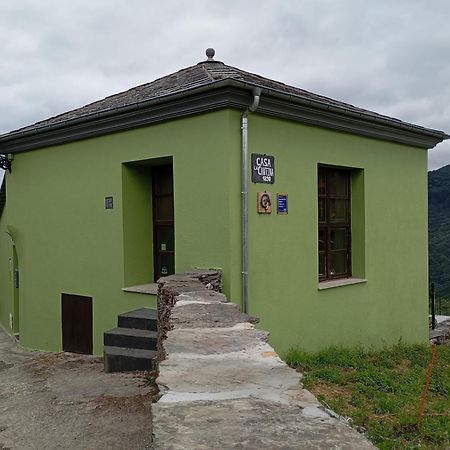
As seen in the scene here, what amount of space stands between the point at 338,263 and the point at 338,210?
3.11 ft

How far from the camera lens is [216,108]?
23.3 feet

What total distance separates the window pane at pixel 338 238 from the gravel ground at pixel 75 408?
14.2ft

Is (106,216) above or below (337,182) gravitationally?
below

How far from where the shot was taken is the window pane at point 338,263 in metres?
9.50

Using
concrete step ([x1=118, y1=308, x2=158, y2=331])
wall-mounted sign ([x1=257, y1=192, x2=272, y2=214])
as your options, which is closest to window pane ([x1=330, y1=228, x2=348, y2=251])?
wall-mounted sign ([x1=257, y1=192, x2=272, y2=214])

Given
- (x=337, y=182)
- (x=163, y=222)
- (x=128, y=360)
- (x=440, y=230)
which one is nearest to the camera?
(x=128, y=360)

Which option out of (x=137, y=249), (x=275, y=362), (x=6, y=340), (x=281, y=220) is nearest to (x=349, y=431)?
(x=275, y=362)

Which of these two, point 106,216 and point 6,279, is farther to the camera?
point 6,279

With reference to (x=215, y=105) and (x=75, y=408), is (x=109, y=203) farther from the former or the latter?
(x=75, y=408)

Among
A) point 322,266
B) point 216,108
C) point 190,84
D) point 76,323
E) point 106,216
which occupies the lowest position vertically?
point 76,323

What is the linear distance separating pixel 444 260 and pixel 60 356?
108ft

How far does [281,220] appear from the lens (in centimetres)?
786

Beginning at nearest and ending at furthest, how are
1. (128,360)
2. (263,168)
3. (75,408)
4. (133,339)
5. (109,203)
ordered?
1. (75,408)
2. (128,360)
3. (133,339)
4. (263,168)
5. (109,203)

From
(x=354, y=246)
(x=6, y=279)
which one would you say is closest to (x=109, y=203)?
(x=354, y=246)
